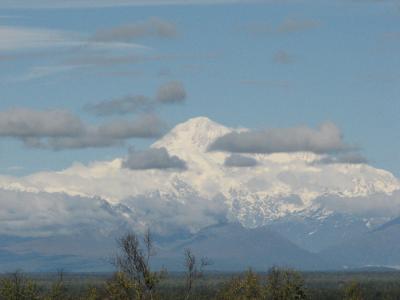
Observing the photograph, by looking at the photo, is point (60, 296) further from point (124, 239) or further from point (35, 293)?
point (124, 239)

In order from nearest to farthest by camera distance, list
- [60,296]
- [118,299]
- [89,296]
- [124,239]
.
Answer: [124,239] < [118,299] < [89,296] < [60,296]

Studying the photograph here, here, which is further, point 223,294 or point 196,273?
point 223,294

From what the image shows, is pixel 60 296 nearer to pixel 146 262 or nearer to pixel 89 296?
pixel 89 296

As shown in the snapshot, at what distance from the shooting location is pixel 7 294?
18762 centimetres

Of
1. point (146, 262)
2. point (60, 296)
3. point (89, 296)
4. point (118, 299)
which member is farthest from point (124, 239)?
point (60, 296)

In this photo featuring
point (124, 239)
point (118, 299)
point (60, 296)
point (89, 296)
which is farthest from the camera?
point (60, 296)

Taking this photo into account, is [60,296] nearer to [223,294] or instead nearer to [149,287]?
[223,294]

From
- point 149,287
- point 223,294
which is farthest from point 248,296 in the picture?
point 149,287

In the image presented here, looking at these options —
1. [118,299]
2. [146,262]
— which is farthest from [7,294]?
[146,262]

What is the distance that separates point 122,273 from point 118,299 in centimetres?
805

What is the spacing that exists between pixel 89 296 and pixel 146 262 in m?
36.3

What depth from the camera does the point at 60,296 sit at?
651 feet

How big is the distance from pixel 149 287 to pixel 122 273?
4653mm

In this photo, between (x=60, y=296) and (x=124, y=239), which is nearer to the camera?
(x=124, y=239)
